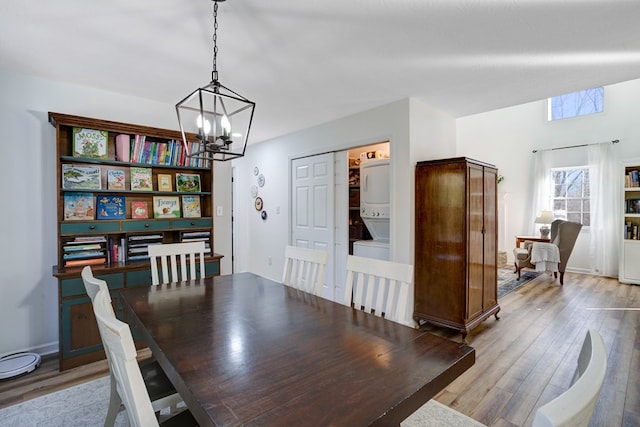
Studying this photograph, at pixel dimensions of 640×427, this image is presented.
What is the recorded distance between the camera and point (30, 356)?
252 centimetres

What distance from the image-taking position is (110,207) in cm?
290

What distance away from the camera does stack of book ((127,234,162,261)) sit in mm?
2928

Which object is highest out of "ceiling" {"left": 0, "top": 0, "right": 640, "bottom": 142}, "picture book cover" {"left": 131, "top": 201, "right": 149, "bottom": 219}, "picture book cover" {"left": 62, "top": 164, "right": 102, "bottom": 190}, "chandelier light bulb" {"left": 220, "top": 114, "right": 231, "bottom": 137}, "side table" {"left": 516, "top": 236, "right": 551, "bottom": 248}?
"ceiling" {"left": 0, "top": 0, "right": 640, "bottom": 142}

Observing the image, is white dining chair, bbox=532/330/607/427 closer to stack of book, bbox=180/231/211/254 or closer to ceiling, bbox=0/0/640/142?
ceiling, bbox=0/0/640/142

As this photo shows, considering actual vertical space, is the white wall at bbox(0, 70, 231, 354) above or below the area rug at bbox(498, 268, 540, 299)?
above

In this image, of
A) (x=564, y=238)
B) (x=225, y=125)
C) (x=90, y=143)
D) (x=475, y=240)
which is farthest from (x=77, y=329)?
(x=564, y=238)

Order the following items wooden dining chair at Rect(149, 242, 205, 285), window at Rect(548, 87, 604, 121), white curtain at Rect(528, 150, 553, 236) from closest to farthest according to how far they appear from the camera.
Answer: wooden dining chair at Rect(149, 242, 205, 285)
window at Rect(548, 87, 604, 121)
white curtain at Rect(528, 150, 553, 236)

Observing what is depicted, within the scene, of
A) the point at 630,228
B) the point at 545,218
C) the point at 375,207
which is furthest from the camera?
the point at 545,218

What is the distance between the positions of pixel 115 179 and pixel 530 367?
13.1ft

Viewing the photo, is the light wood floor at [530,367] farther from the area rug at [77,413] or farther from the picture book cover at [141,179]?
the picture book cover at [141,179]

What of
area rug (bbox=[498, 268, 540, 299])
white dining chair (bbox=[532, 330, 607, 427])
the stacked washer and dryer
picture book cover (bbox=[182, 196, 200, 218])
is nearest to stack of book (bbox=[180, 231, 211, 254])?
picture book cover (bbox=[182, 196, 200, 218])

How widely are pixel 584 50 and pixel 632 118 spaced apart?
15.1 feet

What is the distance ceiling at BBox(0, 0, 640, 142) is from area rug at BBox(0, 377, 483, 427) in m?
2.43

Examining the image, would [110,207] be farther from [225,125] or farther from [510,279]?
[510,279]
